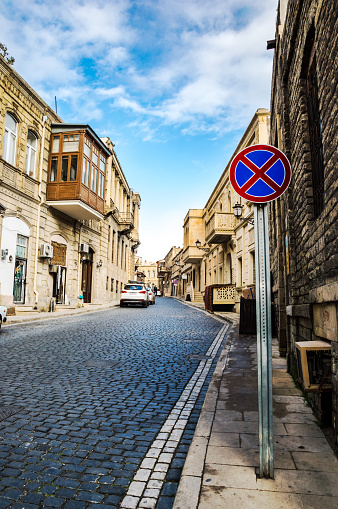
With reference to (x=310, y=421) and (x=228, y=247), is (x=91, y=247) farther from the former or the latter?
(x=310, y=421)

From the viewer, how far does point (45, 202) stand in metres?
19.8

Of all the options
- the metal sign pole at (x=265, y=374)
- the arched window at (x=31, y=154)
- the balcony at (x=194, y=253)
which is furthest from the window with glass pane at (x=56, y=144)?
the balcony at (x=194, y=253)

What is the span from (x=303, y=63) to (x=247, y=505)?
5211mm

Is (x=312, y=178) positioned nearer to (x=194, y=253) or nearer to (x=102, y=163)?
(x=102, y=163)

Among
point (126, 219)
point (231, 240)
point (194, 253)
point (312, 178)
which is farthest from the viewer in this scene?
point (126, 219)

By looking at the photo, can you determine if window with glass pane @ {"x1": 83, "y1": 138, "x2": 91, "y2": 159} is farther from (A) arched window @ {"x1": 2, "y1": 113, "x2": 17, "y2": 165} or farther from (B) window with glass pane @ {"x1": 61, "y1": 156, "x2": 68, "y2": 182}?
(A) arched window @ {"x1": 2, "y1": 113, "x2": 17, "y2": 165}

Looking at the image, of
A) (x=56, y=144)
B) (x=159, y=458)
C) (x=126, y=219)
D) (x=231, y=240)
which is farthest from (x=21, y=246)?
(x=126, y=219)

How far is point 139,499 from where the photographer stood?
259 centimetres

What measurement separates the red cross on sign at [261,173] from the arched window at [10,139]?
15.5m

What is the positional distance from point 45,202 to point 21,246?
3.15m

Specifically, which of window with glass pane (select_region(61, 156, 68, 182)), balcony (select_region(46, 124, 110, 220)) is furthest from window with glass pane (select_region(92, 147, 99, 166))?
window with glass pane (select_region(61, 156, 68, 182))

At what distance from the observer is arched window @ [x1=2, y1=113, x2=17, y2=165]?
16.6 metres

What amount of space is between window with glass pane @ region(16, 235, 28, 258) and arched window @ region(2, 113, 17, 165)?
10.9 ft

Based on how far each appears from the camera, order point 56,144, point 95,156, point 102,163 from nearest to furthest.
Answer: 1. point 56,144
2. point 95,156
3. point 102,163
